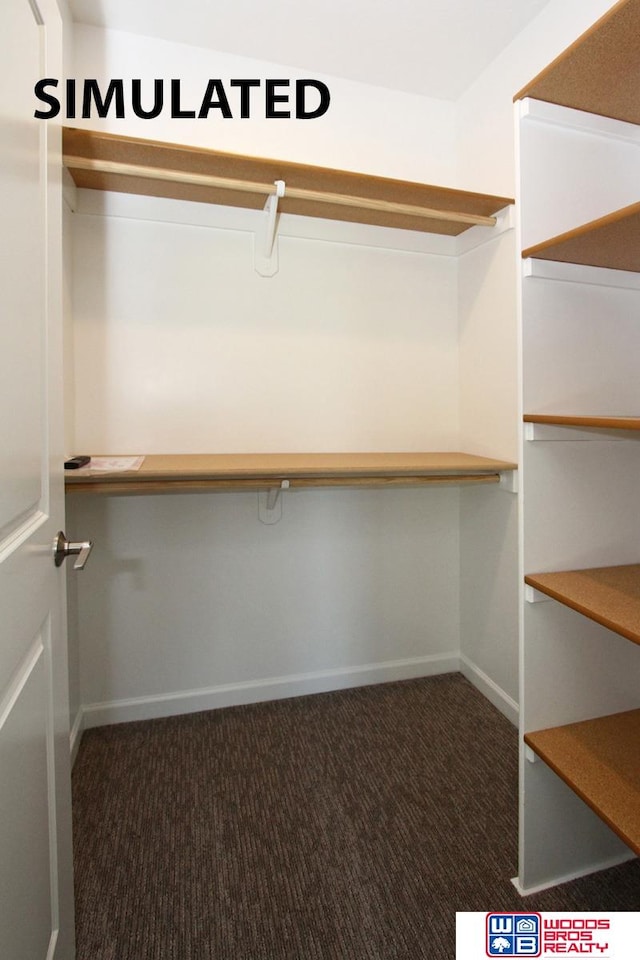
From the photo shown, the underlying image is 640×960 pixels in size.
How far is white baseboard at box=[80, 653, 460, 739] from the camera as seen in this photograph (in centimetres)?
202

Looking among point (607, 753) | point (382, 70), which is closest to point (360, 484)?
point (607, 753)

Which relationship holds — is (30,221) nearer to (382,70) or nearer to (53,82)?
(53,82)

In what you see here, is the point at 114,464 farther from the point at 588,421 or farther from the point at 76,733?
the point at 588,421

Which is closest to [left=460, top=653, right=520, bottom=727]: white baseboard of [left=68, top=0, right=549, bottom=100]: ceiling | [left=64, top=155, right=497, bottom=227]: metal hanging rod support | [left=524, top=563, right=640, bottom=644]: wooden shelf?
[left=524, top=563, right=640, bottom=644]: wooden shelf

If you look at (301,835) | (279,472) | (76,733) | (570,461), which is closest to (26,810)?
(301,835)

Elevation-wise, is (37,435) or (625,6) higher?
(625,6)

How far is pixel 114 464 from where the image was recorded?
66.9 inches

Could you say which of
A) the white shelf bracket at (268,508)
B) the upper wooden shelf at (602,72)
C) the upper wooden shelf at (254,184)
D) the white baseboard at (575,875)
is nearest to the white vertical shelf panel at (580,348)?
the upper wooden shelf at (602,72)

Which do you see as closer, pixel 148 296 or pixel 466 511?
pixel 148 296

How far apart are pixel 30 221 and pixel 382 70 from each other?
6.37 ft

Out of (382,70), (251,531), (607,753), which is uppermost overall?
(382,70)

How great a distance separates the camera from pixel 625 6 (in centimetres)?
97

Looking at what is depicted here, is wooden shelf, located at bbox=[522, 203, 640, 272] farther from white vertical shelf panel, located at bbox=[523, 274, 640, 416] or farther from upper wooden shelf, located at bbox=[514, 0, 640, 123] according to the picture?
upper wooden shelf, located at bbox=[514, 0, 640, 123]

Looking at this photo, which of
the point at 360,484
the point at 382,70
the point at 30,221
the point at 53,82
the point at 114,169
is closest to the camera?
the point at 30,221
